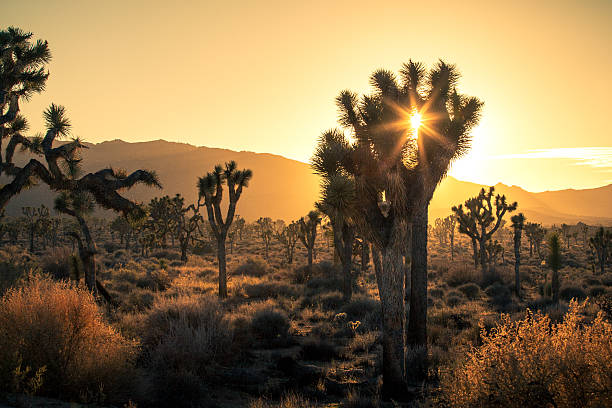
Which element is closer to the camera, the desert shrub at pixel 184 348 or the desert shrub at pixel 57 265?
the desert shrub at pixel 184 348

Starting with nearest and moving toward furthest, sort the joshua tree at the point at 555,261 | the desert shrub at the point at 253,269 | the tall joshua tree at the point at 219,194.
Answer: the tall joshua tree at the point at 219,194 → the joshua tree at the point at 555,261 → the desert shrub at the point at 253,269

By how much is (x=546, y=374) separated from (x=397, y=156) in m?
5.42

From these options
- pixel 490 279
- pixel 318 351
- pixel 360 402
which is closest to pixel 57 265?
pixel 318 351

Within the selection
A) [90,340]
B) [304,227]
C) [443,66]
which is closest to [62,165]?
[90,340]

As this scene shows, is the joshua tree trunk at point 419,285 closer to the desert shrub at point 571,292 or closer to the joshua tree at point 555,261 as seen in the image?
the joshua tree at point 555,261

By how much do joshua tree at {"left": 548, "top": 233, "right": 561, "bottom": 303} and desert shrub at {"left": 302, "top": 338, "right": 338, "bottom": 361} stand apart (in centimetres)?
1463

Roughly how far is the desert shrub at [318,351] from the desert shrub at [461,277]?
64.5 feet

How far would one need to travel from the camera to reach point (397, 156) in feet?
29.1

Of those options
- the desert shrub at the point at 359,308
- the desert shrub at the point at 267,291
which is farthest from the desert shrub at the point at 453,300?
the desert shrub at the point at 267,291

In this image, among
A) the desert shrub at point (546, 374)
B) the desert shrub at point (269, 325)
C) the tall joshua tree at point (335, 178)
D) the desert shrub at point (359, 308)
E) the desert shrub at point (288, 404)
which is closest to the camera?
the desert shrub at point (546, 374)

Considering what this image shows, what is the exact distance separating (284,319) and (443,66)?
958 centimetres

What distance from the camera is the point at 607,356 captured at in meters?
4.26

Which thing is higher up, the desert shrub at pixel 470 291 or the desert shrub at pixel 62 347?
the desert shrub at pixel 62 347

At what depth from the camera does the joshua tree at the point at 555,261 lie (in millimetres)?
20672
